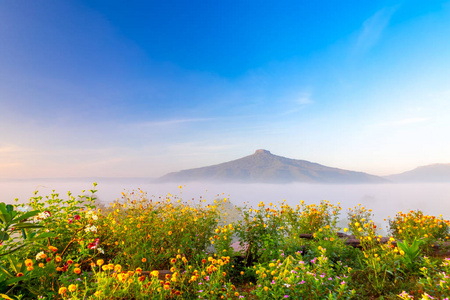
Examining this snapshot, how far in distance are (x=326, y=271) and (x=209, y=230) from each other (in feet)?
9.65

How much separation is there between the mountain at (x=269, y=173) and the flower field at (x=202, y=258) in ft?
352

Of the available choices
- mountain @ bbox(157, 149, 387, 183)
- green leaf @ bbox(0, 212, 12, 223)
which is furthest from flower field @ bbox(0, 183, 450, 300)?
mountain @ bbox(157, 149, 387, 183)

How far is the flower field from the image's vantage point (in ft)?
10.9

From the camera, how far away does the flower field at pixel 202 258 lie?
3314 millimetres

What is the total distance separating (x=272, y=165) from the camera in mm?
142750

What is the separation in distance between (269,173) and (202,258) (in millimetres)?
125958

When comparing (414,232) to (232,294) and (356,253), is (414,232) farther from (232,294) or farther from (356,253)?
(232,294)

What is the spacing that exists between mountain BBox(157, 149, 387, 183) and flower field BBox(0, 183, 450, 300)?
352 feet

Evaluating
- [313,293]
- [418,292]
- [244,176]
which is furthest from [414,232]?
[244,176]

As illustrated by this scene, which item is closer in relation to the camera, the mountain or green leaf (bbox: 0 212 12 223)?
green leaf (bbox: 0 212 12 223)

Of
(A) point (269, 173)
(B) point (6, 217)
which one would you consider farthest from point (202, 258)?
(A) point (269, 173)

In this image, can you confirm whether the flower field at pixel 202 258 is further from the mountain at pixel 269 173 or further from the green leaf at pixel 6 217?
the mountain at pixel 269 173

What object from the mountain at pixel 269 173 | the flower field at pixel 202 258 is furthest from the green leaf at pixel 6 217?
the mountain at pixel 269 173

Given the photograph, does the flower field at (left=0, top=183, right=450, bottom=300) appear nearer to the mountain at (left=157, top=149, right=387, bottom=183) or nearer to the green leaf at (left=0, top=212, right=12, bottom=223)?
the green leaf at (left=0, top=212, right=12, bottom=223)
